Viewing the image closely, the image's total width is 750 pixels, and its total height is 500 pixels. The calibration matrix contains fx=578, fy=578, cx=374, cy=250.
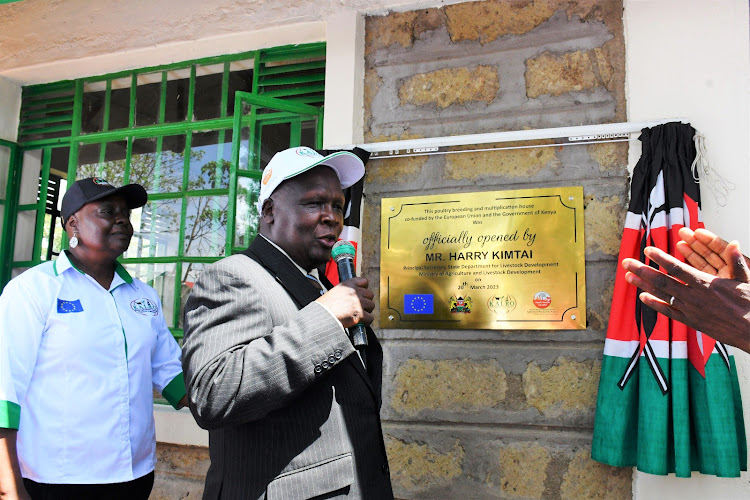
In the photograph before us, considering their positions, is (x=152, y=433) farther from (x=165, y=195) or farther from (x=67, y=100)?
(x=67, y=100)

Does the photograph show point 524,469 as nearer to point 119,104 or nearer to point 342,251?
point 342,251

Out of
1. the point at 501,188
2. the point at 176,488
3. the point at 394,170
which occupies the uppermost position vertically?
the point at 394,170

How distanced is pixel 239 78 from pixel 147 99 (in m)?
0.79

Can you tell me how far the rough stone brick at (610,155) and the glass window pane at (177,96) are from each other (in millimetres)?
2828

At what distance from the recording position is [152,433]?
2615mm

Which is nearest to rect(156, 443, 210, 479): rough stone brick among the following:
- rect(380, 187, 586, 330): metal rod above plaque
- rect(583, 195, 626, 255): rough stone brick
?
rect(380, 187, 586, 330): metal rod above plaque

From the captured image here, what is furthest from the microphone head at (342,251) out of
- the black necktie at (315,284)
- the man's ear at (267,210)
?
the man's ear at (267,210)

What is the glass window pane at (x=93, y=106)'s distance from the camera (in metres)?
4.45

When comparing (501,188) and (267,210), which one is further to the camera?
(501,188)

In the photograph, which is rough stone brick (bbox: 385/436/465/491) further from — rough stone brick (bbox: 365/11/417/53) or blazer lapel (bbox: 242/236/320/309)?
rough stone brick (bbox: 365/11/417/53)

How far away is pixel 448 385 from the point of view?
3055 mm

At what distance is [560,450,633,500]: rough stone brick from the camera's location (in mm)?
2744

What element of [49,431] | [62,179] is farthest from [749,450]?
[62,179]

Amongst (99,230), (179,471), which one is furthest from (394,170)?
(179,471)
